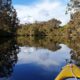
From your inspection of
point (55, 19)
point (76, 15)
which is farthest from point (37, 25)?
point (76, 15)

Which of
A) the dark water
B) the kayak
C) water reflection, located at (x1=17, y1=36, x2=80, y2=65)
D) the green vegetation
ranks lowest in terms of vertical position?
water reflection, located at (x1=17, y1=36, x2=80, y2=65)

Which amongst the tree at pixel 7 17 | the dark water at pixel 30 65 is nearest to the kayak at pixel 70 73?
the dark water at pixel 30 65

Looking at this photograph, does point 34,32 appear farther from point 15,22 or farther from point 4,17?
point 4,17

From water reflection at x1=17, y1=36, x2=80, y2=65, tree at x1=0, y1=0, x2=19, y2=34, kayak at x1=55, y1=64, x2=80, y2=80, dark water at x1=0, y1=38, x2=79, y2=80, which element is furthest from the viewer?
tree at x1=0, y1=0, x2=19, y2=34

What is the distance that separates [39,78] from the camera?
1822 centimetres

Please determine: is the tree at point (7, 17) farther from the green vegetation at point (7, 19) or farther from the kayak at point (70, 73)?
the kayak at point (70, 73)

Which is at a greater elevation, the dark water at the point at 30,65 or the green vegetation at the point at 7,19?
the green vegetation at the point at 7,19

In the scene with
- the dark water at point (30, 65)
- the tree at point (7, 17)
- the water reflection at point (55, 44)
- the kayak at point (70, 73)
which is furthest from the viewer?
the tree at point (7, 17)

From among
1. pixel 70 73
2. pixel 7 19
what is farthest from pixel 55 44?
pixel 70 73

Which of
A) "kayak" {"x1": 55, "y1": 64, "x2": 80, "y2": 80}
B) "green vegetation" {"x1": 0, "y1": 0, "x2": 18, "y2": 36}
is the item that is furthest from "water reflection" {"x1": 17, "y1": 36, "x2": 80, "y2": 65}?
"kayak" {"x1": 55, "y1": 64, "x2": 80, "y2": 80}

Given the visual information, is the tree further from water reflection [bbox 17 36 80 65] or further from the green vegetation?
water reflection [bbox 17 36 80 65]

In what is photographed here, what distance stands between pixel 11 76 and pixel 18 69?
144 inches

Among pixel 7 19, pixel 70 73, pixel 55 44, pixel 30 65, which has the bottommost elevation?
pixel 55 44

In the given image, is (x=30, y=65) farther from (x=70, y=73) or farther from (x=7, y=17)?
(x=7, y=17)
